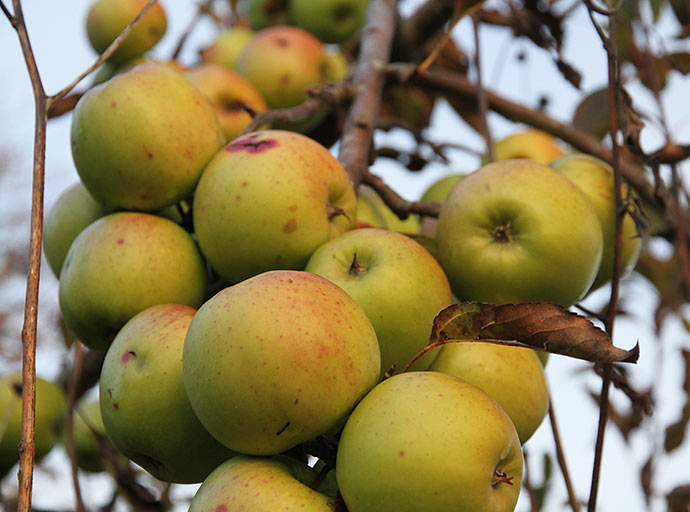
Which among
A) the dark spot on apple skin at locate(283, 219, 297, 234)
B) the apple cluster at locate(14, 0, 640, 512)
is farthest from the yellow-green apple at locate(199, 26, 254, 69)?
the dark spot on apple skin at locate(283, 219, 297, 234)

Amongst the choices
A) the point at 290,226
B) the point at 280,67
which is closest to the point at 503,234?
the point at 290,226

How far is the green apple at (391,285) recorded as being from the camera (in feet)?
2.67

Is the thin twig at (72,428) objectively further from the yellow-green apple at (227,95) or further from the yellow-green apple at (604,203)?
the yellow-green apple at (604,203)

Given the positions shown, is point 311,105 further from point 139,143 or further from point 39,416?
point 39,416

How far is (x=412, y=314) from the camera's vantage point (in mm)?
818

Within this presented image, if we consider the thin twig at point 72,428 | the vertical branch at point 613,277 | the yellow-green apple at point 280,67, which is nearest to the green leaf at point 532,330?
the vertical branch at point 613,277

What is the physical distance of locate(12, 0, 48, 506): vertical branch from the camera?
2.01ft

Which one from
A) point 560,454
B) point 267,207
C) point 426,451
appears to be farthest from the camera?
point 560,454

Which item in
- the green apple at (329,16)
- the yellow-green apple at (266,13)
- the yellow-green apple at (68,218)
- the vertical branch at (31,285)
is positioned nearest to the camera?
the vertical branch at (31,285)

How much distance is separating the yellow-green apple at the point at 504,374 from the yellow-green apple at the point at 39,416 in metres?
1.09

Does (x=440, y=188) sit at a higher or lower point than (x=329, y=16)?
lower

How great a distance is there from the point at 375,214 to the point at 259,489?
1.93ft

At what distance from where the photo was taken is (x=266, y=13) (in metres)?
2.03

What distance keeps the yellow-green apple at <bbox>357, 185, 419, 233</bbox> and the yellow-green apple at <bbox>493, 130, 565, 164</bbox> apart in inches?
11.7
